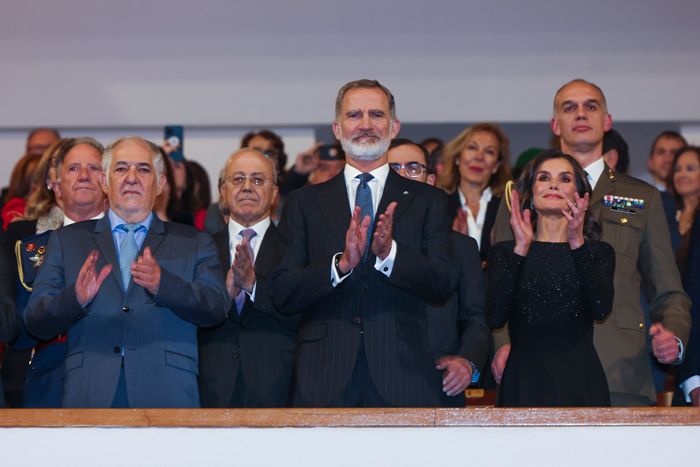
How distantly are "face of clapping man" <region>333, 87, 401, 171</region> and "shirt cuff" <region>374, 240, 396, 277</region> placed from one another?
392 mm

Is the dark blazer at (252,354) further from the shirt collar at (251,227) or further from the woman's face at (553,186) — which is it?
the woman's face at (553,186)

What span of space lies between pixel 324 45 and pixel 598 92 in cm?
353

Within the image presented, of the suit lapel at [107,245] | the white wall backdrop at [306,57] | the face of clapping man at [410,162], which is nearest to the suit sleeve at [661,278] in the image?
the face of clapping man at [410,162]

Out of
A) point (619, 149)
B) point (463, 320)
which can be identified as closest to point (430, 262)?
point (463, 320)

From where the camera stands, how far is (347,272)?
3.47 m

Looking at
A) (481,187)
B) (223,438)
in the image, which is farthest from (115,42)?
(223,438)

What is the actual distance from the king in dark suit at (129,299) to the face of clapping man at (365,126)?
560 millimetres

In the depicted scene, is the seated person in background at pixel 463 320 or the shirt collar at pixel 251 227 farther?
the shirt collar at pixel 251 227

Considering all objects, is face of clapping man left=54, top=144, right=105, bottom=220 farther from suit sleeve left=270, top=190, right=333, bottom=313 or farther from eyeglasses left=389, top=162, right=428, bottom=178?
eyeglasses left=389, top=162, right=428, bottom=178

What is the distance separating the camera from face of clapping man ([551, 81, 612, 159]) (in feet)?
13.9

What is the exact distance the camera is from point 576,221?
3.63 metres

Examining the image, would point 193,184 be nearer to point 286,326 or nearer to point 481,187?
point 481,187

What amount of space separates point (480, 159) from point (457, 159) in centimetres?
12

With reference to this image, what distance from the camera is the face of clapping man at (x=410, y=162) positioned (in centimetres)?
453
